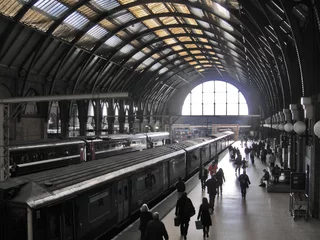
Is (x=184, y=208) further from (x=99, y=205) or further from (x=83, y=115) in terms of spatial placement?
(x=83, y=115)

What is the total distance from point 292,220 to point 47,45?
2656 cm

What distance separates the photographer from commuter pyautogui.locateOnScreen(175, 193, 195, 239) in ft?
38.2

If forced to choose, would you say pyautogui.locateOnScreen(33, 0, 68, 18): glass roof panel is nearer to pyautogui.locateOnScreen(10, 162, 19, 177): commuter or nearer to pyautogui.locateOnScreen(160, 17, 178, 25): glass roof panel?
pyautogui.locateOnScreen(160, 17, 178, 25): glass roof panel

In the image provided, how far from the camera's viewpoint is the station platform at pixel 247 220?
40.5 feet

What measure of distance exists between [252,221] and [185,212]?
3.95m

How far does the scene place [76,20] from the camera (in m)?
33.5

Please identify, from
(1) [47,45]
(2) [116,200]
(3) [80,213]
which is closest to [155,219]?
(3) [80,213]

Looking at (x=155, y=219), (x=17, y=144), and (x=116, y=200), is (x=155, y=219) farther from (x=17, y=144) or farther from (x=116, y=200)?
(x=17, y=144)

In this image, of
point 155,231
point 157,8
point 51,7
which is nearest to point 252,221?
point 155,231

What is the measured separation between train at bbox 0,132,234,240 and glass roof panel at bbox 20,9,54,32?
59.2ft

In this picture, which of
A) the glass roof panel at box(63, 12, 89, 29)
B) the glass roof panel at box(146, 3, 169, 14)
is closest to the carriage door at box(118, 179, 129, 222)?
the glass roof panel at box(63, 12, 89, 29)

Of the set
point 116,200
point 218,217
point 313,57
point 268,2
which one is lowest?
point 218,217

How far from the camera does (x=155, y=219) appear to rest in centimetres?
913

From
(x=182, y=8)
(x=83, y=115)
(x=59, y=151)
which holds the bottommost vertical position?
(x=59, y=151)
